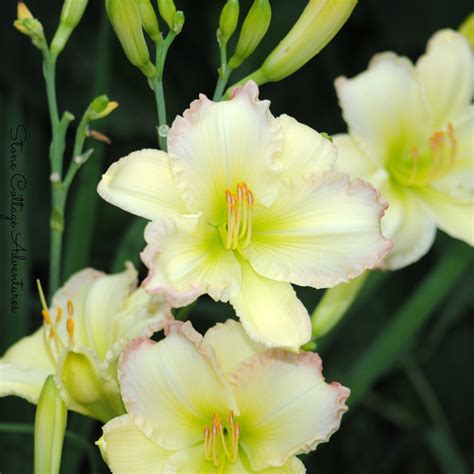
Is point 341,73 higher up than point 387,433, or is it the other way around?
point 341,73

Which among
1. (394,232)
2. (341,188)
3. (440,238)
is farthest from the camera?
(440,238)

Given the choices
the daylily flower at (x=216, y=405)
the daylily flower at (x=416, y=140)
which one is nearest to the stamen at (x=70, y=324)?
the daylily flower at (x=216, y=405)

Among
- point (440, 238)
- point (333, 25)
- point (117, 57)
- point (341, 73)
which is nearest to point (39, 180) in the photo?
point (117, 57)

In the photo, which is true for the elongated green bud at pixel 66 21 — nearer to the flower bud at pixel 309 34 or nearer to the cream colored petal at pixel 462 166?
the flower bud at pixel 309 34

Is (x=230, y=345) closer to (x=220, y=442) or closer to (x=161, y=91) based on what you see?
(x=220, y=442)

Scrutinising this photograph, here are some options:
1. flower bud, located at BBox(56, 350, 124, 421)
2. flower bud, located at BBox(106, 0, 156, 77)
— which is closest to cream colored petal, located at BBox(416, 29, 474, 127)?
flower bud, located at BBox(106, 0, 156, 77)

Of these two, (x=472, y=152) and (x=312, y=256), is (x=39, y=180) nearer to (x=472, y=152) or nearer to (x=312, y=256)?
(x=472, y=152)
